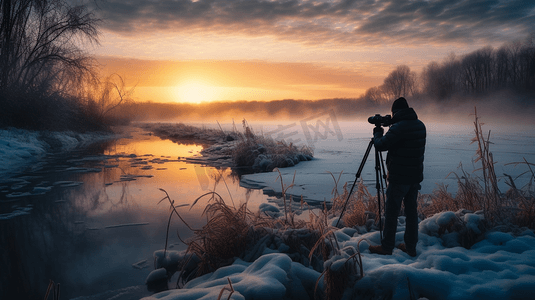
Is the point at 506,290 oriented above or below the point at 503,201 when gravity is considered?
below

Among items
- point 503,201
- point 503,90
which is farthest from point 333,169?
point 503,90

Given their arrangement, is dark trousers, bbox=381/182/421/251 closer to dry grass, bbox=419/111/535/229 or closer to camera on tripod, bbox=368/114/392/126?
camera on tripod, bbox=368/114/392/126

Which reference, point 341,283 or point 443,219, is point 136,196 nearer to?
point 341,283

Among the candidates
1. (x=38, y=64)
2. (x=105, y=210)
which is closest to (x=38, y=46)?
(x=38, y=64)

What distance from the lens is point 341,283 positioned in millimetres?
2797

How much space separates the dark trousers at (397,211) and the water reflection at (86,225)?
2824 millimetres

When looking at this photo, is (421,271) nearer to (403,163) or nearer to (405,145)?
(403,163)

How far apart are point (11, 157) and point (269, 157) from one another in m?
10.2

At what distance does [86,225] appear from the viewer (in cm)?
509

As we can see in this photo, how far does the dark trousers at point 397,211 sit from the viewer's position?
3.35m

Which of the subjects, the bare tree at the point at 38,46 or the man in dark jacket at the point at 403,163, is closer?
the man in dark jacket at the point at 403,163

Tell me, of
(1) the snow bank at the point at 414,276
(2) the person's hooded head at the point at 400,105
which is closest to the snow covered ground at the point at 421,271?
(1) the snow bank at the point at 414,276

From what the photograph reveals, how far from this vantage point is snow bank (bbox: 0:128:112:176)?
11.0 m

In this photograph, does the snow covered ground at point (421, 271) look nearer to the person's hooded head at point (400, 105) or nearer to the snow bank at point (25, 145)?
the person's hooded head at point (400, 105)
